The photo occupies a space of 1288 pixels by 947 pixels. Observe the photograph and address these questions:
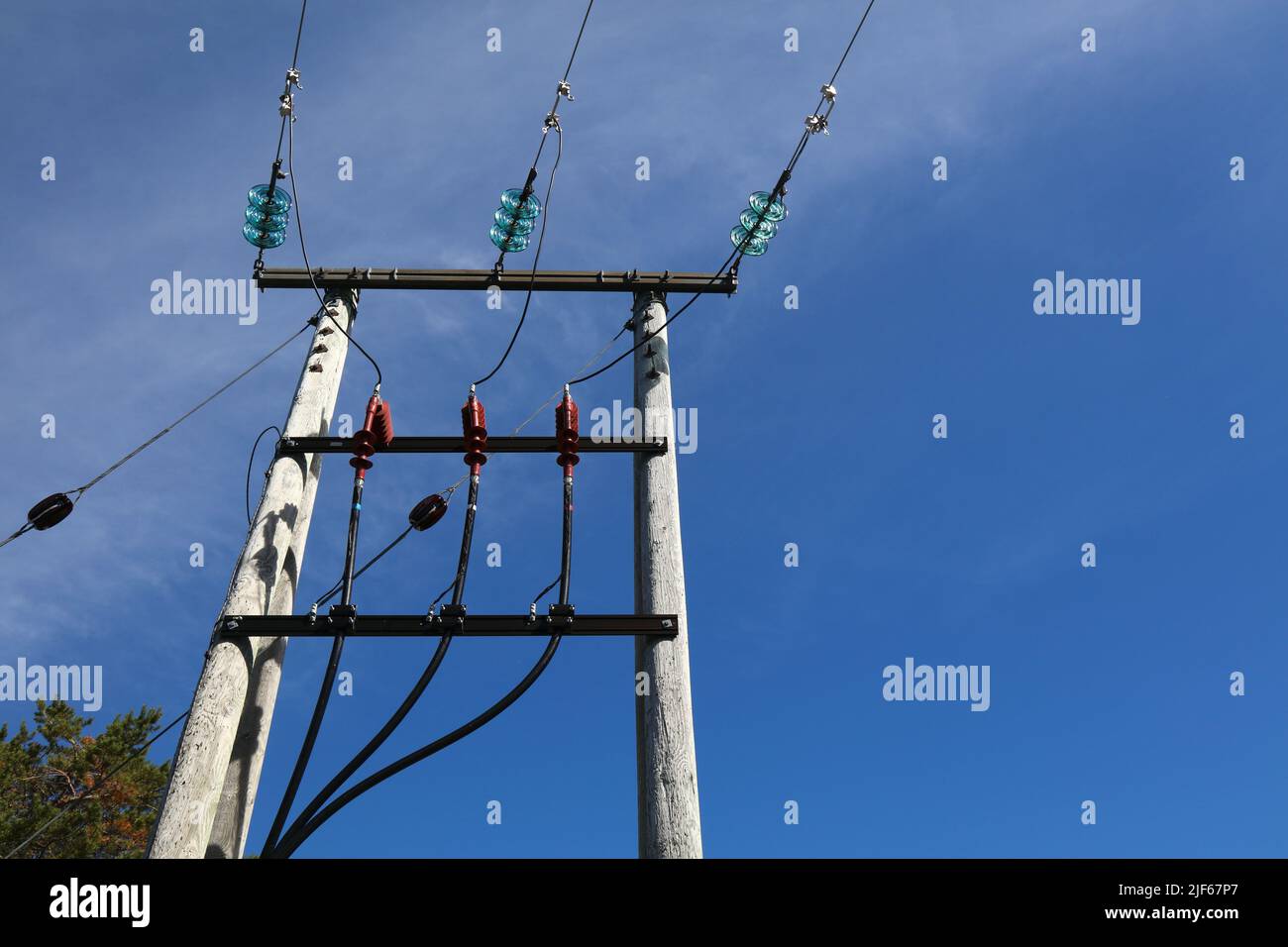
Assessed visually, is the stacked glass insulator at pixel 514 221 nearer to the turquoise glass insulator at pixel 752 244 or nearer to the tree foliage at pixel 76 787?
the turquoise glass insulator at pixel 752 244

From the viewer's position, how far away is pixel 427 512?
5465mm

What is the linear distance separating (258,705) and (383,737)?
973mm

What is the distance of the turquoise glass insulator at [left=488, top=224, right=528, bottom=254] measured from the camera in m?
6.24

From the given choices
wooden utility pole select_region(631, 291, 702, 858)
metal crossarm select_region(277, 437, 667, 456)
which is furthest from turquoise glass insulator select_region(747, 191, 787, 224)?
metal crossarm select_region(277, 437, 667, 456)

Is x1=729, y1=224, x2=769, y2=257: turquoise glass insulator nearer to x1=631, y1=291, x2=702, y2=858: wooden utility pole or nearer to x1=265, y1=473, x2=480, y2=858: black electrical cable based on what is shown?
x1=631, y1=291, x2=702, y2=858: wooden utility pole

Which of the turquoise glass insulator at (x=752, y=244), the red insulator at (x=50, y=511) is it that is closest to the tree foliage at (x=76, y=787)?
the red insulator at (x=50, y=511)

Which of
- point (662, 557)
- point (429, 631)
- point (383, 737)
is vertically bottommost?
point (383, 737)

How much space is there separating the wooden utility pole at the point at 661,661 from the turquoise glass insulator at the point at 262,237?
2.70 m

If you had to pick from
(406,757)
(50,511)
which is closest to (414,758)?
(406,757)

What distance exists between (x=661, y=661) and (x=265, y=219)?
4187 mm

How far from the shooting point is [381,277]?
616cm
